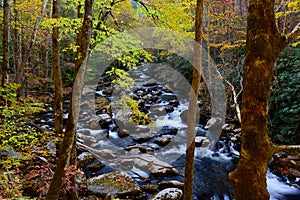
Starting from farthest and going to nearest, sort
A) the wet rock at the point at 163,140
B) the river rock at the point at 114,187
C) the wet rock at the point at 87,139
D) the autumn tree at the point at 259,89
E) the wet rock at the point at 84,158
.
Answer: the wet rock at the point at 163,140
the wet rock at the point at 87,139
the wet rock at the point at 84,158
the river rock at the point at 114,187
the autumn tree at the point at 259,89

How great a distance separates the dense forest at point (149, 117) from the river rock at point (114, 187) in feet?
0.10

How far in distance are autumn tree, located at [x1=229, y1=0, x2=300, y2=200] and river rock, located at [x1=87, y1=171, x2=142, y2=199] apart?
16.2 ft

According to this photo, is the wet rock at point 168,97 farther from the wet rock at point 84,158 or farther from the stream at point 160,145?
the wet rock at point 84,158

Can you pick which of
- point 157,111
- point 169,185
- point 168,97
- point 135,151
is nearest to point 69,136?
point 169,185

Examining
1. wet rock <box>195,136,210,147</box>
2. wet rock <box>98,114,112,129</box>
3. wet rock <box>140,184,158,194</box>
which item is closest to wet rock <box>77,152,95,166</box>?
wet rock <box>140,184,158,194</box>

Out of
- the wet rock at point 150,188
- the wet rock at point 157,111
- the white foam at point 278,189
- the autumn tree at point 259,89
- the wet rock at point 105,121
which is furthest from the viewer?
the wet rock at point 157,111

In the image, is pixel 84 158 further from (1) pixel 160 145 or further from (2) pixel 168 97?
(2) pixel 168 97

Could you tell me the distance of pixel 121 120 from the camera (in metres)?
12.0

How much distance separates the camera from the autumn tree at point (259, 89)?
156cm

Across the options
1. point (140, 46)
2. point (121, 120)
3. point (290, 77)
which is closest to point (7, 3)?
point (140, 46)

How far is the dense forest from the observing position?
1605 mm

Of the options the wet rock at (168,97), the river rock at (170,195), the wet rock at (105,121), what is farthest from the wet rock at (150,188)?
the wet rock at (168,97)

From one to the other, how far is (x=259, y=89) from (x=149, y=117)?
7.91 m

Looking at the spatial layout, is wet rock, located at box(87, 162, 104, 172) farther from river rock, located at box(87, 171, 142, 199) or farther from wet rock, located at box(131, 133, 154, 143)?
wet rock, located at box(131, 133, 154, 143)
